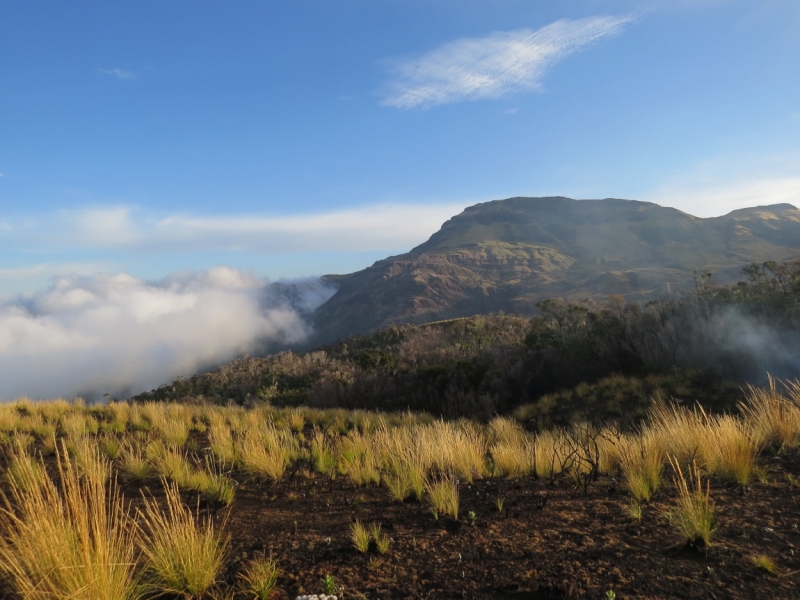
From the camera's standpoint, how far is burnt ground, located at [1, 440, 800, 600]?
2857 millimetres

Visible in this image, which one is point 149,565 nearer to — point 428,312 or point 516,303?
point 516,303

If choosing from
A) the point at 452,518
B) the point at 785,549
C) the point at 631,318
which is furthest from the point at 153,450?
the point at 631,318

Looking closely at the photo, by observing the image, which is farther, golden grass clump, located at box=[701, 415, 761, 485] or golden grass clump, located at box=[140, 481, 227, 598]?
golden grass clump, located at box=[701, 415, 761, 485]

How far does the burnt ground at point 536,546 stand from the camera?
9.37 feet

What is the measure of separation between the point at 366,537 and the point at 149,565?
1450 mm

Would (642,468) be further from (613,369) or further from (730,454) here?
(613,369)

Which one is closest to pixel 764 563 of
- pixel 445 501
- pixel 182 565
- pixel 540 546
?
pixel 540 546

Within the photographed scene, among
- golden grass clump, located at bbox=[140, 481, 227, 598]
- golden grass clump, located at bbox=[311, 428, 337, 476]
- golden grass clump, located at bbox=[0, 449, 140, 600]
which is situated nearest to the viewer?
golden grass clump, located at bbox=[0, 449, 140, 600]

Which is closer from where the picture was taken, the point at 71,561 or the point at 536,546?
the point at 71,561

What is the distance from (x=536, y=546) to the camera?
Result: 3.42 m

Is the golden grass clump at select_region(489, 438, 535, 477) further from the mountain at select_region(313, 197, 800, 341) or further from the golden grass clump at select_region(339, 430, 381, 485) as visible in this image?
the mountain at select_region(313, 197, 800, 341)

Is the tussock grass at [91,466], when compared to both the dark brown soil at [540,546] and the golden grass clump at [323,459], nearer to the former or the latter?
the dark brown soil at [540,546]

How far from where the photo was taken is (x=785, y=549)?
3137mm

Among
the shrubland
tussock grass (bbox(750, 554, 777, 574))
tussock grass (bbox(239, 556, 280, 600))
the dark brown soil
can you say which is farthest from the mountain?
tussock grass (bbox(239, 556, 280, 600))
